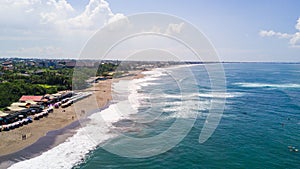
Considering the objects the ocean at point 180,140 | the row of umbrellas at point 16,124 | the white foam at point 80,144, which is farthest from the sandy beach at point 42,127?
the ocean at point 180,140

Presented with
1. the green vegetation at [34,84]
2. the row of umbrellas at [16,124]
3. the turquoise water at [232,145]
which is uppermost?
the green vegetation at [34,84]

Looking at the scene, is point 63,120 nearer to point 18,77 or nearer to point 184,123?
point 184,123

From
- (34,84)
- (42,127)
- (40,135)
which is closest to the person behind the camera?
(40,135)

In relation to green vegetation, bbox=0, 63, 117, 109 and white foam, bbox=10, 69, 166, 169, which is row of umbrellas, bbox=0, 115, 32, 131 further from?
white foam, bbox=10, 69, 166, 169

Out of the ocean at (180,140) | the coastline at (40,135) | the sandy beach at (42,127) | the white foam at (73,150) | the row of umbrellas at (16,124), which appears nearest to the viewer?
the white foam at (73,150)

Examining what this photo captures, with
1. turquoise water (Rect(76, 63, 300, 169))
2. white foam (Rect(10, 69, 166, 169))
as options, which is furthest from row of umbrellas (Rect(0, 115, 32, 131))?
turquoise water (Rect(76, 63, 300, 169))

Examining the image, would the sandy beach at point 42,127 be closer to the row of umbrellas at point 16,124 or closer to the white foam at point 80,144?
the row of umbrellas at point 16,124

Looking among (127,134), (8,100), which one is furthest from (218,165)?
(8,100)

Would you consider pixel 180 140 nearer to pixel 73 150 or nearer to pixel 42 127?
pixel 73 150

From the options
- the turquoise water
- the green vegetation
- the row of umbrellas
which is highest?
the green vegetation

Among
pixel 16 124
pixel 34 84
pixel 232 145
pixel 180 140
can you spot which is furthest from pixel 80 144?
pixel 34 84

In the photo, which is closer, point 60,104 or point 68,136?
point 68,136
